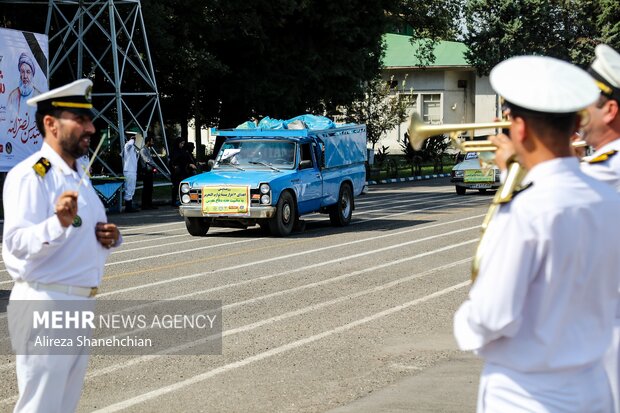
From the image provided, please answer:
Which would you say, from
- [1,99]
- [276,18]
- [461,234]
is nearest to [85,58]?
[276,18]

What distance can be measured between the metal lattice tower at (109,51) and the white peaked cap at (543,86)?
28152 mm

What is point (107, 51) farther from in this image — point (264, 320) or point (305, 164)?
point (264, 320)

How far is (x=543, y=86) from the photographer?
3.59 meters

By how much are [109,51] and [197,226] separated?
1911 cm

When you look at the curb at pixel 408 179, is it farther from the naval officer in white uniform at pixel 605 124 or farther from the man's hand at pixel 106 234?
the man's hand at pixel 106 234

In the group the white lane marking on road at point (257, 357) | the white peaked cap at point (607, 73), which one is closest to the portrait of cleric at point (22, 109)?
the white lane marking on road at point (257, 357)

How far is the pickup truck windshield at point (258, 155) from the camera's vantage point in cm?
2100

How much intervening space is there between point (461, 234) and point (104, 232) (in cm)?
1558

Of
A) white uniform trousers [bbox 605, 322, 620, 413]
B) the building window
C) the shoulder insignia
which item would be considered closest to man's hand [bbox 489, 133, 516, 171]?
the shoulder insignia

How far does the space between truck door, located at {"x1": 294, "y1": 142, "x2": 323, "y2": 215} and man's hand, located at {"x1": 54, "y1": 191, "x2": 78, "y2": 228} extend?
15.9 m

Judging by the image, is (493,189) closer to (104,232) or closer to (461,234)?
(461,234)

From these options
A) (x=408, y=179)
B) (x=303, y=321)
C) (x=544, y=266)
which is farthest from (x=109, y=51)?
(x=544, y=266)

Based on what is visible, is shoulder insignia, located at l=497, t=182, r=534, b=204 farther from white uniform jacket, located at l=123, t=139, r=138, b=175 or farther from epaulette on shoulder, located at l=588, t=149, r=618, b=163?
white uniform jacket, located at l=123, t=139, r=138, b=175

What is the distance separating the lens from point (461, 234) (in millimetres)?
20281
